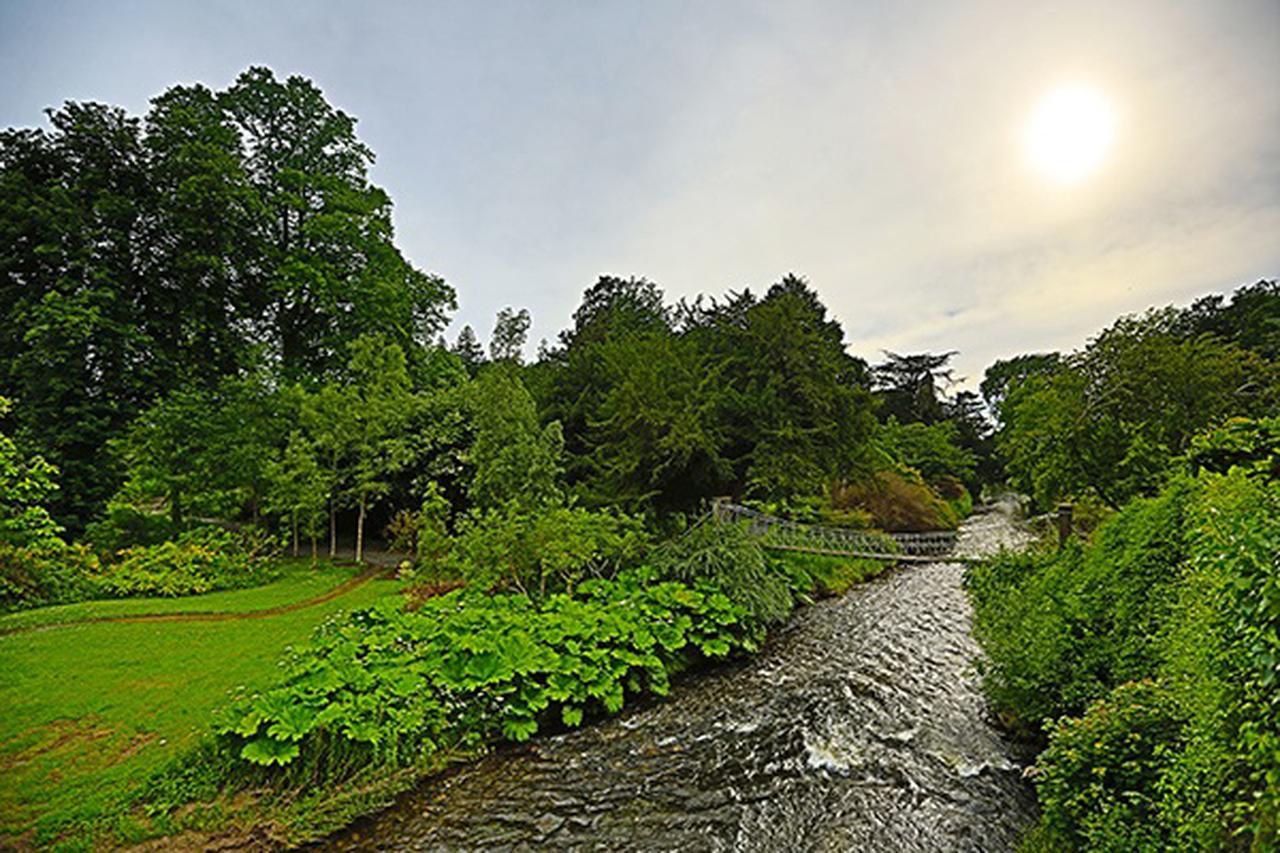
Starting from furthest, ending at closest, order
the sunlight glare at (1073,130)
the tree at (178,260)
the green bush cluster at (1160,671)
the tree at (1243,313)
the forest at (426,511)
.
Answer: the tree at (1243,313) → the tree at (178,260) → the sunlight glare at (1073,130) → the forest at (426,511) → the green bush cluster at (1160,671)

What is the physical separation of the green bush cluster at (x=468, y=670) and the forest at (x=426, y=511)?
0.04 m

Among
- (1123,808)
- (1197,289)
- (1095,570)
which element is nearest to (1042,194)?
(1197,289)

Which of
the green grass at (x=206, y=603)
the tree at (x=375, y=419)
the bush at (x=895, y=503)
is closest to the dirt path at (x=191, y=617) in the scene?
the green grass at (x=206, y=603)

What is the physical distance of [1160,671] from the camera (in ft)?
13.3

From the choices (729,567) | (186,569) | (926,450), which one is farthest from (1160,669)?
(926,450)

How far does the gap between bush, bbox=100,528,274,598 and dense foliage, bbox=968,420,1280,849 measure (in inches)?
519

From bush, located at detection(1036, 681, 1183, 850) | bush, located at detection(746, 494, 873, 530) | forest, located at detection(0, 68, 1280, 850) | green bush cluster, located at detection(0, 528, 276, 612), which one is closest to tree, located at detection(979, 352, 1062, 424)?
forest, located at detection(0, 68, 1280, 850)

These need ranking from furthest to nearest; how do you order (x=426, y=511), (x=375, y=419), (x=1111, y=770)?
(x=375, y=419)
(x=426, y=511)
(x=1111, y=770)

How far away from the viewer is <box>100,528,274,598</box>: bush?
10.4 metres

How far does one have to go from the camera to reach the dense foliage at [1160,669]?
Result: 6.87 ft

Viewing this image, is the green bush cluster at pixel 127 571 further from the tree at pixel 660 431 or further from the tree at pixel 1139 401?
the tree at pixel 1139 401

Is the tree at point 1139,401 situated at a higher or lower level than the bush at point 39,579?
higher

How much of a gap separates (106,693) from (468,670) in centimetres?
369

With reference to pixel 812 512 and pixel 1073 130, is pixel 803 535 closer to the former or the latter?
pixel 812 512
